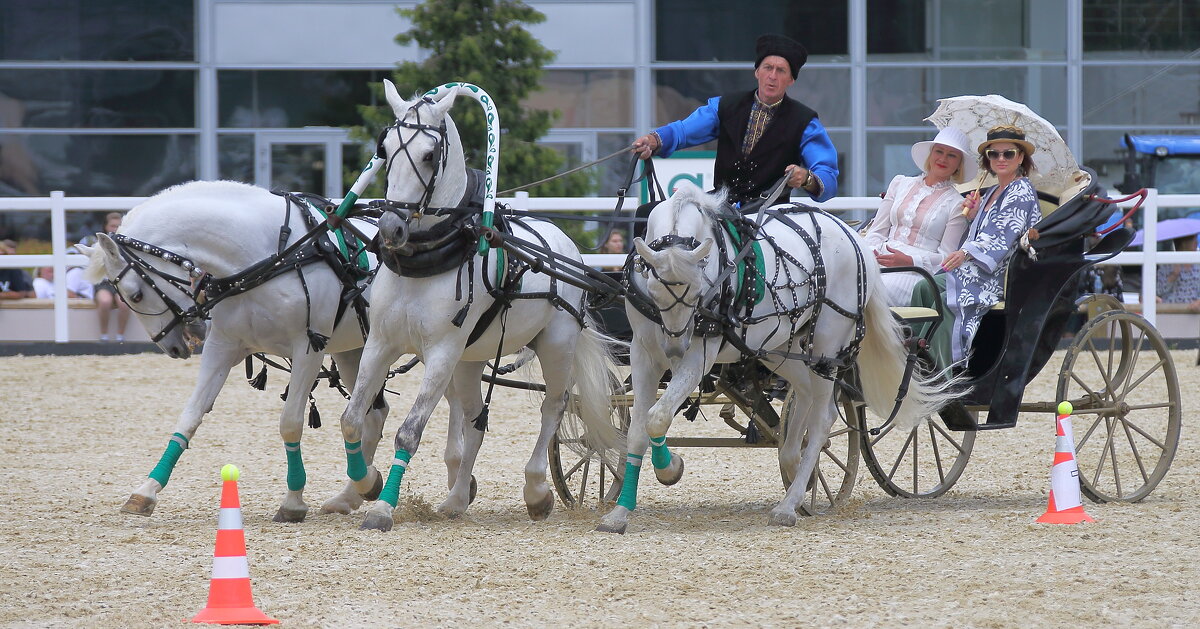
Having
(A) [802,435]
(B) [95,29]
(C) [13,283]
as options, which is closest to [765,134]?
(A) [802,435]

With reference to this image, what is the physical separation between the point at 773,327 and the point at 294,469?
2.08 meters

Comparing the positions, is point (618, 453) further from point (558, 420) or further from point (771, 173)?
point (771, 173)

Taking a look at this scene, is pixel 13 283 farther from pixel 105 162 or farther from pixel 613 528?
pixel 613 528

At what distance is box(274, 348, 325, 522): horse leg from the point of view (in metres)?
6.32

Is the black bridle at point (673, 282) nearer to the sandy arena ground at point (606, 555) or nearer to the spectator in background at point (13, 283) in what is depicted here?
the sandy arena ground at point (606, 555)

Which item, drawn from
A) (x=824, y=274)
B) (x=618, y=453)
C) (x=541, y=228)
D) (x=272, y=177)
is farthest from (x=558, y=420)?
(x=272, y=177)

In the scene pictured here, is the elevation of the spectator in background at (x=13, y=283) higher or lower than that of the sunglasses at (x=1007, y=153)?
lower

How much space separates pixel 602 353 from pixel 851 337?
1087 millimetres

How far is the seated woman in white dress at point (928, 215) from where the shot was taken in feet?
22.9

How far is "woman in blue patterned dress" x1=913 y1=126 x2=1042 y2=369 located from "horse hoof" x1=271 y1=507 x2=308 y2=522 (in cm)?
286

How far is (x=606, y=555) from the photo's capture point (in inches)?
216

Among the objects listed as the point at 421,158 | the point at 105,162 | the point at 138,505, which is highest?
the point at 105,162

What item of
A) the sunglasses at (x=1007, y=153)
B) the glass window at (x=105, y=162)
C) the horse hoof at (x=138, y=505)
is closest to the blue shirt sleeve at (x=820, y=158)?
the sunglasses at (x=1007, y=153)

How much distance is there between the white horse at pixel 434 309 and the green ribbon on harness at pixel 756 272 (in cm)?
81
